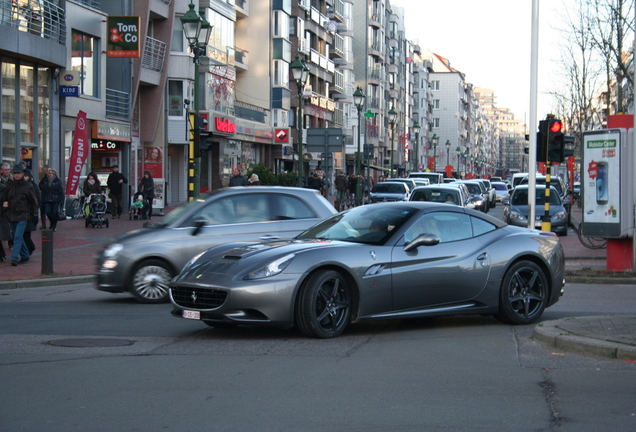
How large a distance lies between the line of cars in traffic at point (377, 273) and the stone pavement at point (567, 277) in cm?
83

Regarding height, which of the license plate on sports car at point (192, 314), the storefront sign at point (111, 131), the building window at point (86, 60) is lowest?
the license plate on sports car at point (192, 314)

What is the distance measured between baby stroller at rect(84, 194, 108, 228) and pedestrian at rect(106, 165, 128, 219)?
4.33 meters

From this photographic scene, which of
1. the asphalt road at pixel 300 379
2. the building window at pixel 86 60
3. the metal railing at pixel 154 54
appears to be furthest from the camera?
the metal railing at pixel 154 54

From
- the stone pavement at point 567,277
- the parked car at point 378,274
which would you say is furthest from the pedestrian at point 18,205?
the parked car at point 378,274

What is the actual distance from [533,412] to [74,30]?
2957cm

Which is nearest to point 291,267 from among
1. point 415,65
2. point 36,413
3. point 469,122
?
point 36,413

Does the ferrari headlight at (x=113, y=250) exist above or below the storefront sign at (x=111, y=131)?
below

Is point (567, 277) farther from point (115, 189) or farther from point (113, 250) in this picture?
point (115, 189)

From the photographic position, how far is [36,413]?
582 centimetres

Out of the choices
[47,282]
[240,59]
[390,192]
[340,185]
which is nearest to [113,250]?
[47,282]

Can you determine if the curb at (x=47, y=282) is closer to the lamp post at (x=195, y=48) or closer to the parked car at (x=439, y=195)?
the lamp post at (x=195, y=48)

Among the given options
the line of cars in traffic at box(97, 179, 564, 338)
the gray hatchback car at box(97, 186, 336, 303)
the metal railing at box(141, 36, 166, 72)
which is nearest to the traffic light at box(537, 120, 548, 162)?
the gray hatchback car at box(97, 186, 336, 303)

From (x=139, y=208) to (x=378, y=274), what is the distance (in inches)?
926

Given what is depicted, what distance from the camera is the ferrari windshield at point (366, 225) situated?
30.0 feet
